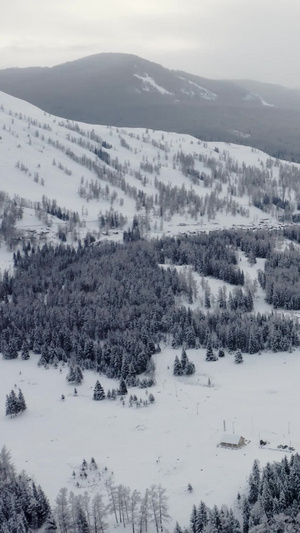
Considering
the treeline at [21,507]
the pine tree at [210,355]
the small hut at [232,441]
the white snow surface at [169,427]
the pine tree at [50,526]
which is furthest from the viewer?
the pine tree at [210,355]

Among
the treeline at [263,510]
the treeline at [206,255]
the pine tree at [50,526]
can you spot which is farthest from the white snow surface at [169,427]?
the treeline at [206,255]

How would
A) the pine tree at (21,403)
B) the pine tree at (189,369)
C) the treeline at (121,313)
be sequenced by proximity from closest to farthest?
1. the pine tree at (21,403)
2. the pine tree at (189,369)
3. the treeline at (121,313)

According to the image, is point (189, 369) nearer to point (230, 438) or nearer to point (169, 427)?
point (169, 427)

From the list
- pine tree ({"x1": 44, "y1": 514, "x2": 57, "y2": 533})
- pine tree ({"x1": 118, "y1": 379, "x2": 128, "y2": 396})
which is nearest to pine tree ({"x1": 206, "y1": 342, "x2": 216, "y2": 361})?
pine tree ({"x1": 118, "y1": 379, "x2": 128, "y2": 396})

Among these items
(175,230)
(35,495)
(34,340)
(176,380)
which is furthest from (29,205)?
(35,495)

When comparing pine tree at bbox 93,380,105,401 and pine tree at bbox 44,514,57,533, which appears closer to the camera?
pine tree at bbox 44,514,57,533

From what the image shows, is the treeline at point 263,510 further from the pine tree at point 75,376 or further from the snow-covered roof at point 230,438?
the pine tree at point 75,376

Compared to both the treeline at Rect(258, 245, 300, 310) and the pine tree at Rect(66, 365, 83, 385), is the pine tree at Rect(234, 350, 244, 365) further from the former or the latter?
the pine tree at Rect(66, 365, 83, 385)

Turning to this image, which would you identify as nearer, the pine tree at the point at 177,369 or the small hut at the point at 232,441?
the small hut at the point at 232,441
